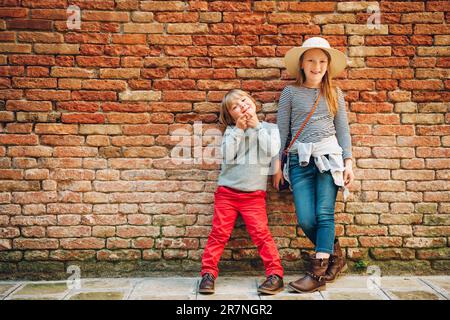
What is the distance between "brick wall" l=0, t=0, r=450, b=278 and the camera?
145 inches

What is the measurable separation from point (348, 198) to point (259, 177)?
0.91 meters

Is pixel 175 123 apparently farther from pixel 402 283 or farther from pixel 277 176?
pixel 402 283

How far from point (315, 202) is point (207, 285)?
3.63 feet

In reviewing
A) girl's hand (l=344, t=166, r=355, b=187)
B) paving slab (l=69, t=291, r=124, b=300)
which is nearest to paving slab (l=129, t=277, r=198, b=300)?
paving slab (l=69, t=291, r=124, b=300)

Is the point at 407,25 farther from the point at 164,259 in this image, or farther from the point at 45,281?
the point at 45,281

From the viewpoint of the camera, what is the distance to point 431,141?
3770 millimetres

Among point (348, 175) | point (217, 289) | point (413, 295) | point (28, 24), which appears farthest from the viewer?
point (28, 24)

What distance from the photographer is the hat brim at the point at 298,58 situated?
3.42 metres

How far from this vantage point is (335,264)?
358 centimetres

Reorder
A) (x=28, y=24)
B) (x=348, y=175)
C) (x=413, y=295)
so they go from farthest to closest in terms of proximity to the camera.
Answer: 1. (x=28, y=24)
2. (x=348, y=175)
3. (x=413, y=295)

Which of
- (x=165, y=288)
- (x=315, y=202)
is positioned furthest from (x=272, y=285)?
(x=165, y=288)

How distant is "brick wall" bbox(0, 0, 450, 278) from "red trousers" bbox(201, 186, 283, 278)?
0.30 m

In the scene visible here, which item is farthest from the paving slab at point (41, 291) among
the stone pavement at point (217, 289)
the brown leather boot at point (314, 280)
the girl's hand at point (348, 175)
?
the girl's hand at point (348, 175)
